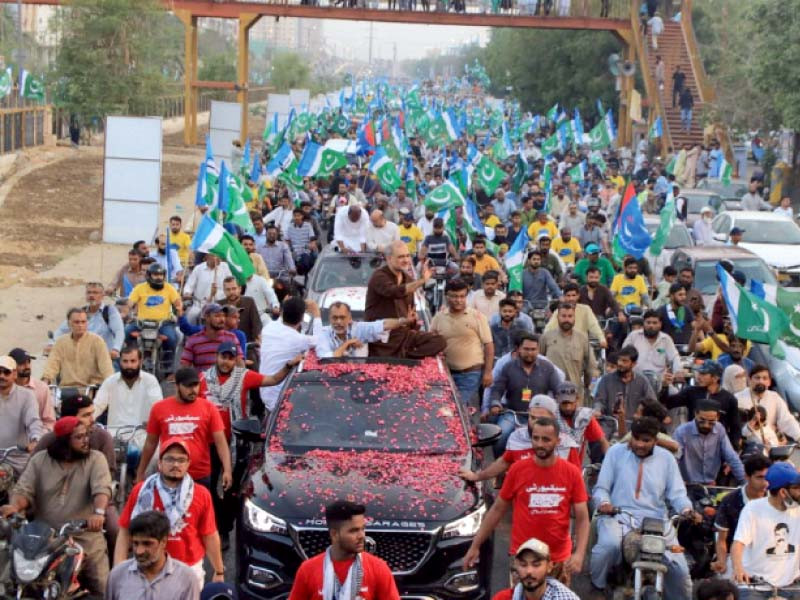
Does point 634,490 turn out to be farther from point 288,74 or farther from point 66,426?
point 288,74

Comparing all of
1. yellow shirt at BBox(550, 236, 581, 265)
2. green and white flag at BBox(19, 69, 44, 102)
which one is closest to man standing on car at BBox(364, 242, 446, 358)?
yellow shirt at BBox(550, 236, 581, 265)

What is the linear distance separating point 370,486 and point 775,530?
239cm

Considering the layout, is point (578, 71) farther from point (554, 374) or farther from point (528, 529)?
point (528, 529)

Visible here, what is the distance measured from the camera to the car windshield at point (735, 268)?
63.9 ft

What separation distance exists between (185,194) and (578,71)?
23671 mm

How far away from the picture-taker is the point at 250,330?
15.8 m

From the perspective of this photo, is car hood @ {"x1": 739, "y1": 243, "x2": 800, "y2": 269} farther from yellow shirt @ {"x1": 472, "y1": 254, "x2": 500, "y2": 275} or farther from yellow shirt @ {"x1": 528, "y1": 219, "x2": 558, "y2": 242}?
yellow shirt @ {"x1": 472, "y1": 254, "x2": 500, "y2": 275}

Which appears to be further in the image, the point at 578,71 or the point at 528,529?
the point at 578,71

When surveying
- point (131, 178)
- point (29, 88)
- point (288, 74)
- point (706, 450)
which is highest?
point (288, 74)

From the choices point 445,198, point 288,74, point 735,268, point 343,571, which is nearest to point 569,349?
point 735,268

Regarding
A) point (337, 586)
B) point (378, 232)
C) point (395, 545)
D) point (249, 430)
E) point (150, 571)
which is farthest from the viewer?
point (378, 232)

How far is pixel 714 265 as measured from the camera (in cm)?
1988

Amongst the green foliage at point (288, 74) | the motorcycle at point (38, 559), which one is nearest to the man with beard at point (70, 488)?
the motorcycle at point (38, 559)

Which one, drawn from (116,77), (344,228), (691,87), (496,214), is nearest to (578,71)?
(691,87)
